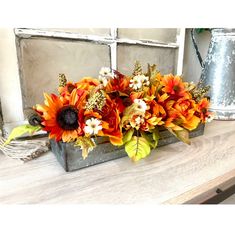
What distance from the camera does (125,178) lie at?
51 centimetres

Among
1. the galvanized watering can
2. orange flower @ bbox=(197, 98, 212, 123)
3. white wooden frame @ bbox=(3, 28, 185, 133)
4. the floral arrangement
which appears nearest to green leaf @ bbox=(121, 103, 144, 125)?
the floral arrangement

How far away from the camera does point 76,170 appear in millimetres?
524

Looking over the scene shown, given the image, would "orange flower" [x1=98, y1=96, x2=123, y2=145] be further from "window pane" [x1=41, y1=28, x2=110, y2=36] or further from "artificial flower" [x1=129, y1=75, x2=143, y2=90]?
"window pane" [x1=41, y1=28, x2=110, y2=36]

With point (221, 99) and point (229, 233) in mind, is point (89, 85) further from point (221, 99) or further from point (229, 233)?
point (221, 99)

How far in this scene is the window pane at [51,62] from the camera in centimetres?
65

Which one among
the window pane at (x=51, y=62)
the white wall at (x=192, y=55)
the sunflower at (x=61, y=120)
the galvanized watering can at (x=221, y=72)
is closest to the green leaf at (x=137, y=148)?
the sunflower at (x=61, y=120)

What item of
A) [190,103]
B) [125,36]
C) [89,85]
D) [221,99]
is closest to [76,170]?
[89,85]

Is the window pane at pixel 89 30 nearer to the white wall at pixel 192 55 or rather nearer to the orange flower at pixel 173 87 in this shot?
the orange flower at pixel 173 87

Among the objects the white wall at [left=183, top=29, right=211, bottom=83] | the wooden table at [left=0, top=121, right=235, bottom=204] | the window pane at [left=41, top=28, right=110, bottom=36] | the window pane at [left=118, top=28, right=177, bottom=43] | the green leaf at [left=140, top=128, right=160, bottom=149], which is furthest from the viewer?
the white wall at [left=183, top=29, right=211, bottom=83]

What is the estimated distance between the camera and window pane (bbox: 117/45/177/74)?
32.0 inches

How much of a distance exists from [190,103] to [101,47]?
34cm

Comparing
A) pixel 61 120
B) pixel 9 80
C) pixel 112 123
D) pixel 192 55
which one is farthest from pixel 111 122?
pixel 192 55

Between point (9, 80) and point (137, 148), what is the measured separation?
39cm

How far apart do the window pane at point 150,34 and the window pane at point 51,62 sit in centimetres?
→ 8
